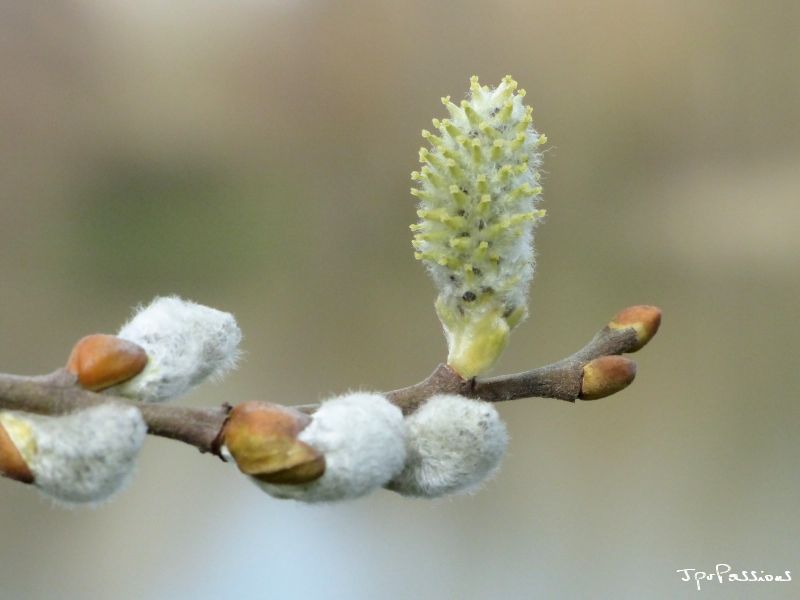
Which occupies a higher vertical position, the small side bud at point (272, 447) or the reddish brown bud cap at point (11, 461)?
the small side bud at point (272, 447)

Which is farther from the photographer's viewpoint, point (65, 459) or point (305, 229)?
point (305, 229)

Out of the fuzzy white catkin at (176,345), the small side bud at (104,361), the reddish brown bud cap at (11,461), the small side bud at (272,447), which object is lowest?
the reddish brown bud cap at (11,461)

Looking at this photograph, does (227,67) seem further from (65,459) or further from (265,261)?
(65,459)

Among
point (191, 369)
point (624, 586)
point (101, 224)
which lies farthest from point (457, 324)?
point (101, 224)

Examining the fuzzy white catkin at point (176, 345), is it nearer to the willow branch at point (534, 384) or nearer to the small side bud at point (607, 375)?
the willow branch at point (534, 384)
